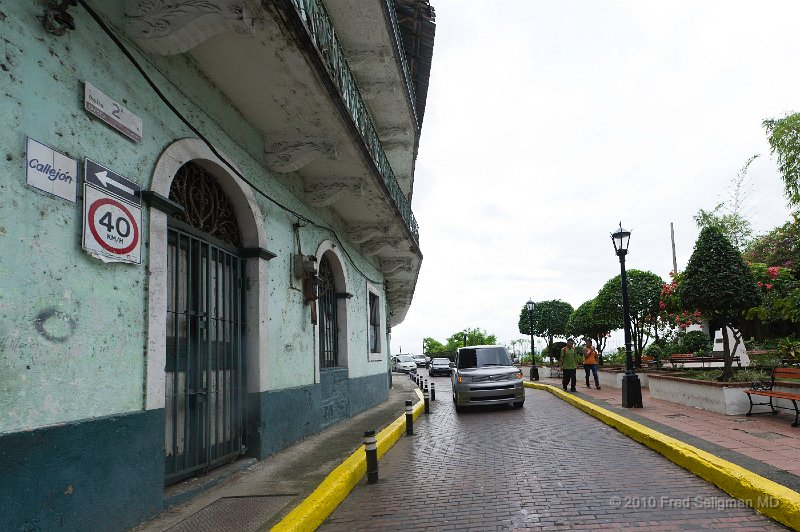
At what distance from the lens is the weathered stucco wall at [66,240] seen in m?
3.83

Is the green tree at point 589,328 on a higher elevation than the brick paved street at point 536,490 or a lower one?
higher

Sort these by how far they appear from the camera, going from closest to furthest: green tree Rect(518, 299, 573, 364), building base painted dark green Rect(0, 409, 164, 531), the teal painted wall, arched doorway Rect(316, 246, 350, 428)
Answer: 1. building base painted dark green Rect(0, 409, 164, 531)
2. the teal painted wall
3. arched doorway Rect(316, 246, 350, 428)
4. green tree Rect(518, 299, 573, 364)

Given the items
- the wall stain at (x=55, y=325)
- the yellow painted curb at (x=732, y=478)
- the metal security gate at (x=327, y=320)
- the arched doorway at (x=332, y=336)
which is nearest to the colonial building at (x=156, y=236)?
the wall stain at (x=55, y=325)

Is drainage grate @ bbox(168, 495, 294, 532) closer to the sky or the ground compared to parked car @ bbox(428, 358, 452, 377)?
closer to the sky

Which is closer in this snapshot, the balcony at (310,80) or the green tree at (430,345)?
the balcony at (310,80)

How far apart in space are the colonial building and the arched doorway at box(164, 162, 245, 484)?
3 cm

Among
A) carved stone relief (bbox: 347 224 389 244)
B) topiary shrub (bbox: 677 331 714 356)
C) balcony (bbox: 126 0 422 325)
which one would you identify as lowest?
topiary shrub (bbox: 677 331 714 356)

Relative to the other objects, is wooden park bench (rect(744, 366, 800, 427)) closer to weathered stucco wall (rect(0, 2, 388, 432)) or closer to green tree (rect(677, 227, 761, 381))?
green tree (rect(677, 227, 761, 381))

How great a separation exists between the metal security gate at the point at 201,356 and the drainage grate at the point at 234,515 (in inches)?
29.1

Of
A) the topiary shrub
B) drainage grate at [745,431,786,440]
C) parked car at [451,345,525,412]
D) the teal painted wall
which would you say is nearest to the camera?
the teal painted wall

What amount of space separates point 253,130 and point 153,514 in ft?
17.2

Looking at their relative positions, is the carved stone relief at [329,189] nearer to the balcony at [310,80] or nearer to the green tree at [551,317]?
the balcony at [310,80]

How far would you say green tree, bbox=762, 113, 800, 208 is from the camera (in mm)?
19109

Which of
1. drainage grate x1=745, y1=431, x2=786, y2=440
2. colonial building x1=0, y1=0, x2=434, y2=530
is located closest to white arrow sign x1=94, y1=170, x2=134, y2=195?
colonial building x1=0, y1=0, x2=434, y2=530
